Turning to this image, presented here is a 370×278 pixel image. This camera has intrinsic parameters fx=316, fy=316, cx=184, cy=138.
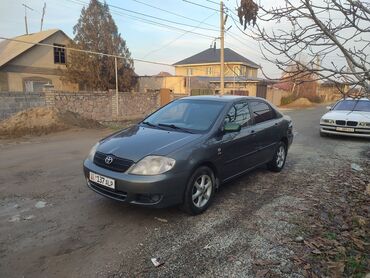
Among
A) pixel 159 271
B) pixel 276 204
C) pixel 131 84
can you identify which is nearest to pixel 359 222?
pixel 276 204

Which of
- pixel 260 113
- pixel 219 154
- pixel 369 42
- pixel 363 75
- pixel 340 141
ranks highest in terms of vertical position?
pixel 369 42

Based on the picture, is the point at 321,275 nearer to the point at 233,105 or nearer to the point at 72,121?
the point at 233,105

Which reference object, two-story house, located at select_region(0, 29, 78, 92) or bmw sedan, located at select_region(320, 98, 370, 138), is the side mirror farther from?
two-story house, located at select_region(0, 29, 78, 92)

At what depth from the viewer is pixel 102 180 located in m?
4.11

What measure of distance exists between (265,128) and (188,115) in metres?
1.63

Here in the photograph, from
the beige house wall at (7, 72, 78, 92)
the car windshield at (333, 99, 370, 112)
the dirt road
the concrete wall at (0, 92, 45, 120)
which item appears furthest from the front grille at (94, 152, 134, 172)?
the beige house wall at (7, 72, 78, 92)

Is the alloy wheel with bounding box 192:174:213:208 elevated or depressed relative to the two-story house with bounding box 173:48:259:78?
depressed

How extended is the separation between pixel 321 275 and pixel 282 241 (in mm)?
677

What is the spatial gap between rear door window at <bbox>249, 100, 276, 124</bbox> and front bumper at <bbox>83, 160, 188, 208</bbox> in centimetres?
238

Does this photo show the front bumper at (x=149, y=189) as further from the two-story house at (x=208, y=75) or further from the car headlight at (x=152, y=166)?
the two-story house at (x=208, y=75)

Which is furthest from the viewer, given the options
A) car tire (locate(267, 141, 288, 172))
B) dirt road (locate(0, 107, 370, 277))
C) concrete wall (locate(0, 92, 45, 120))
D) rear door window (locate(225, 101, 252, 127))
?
concrete wall (locate(0, 92, 45, 120))

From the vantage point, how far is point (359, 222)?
169 inches

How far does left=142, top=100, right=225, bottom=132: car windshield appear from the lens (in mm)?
4863

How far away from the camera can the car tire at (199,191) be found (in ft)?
13.7
